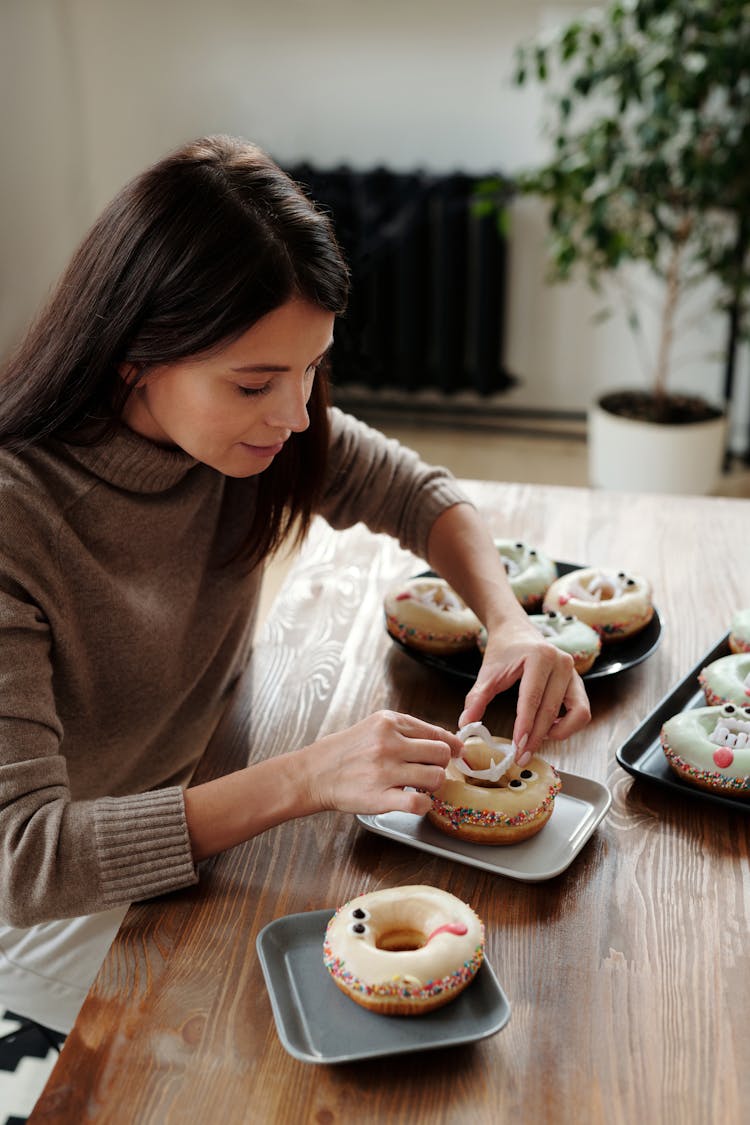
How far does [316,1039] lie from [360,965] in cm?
6

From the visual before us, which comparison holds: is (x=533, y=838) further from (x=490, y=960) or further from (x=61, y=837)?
(x=61, y=837)

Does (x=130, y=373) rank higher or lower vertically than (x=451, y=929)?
higher

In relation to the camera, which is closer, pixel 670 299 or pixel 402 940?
pixel 402 940

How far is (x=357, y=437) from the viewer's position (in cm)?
148

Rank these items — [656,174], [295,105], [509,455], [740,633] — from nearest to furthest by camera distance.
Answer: [740,633] < [656,174] < [295,105] < [509,455]

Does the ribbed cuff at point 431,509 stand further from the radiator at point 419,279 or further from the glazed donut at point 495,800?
the radiator at point 419,279

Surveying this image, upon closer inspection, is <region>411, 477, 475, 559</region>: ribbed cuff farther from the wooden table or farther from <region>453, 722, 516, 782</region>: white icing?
<region>453, 722, 516, 782</region>: white icing

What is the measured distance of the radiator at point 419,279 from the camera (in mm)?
3625

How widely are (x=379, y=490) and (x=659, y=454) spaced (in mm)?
1971

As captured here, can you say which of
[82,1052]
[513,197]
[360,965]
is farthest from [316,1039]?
[513,197]

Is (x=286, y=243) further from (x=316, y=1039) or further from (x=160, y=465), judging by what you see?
(x=316, y=1039)

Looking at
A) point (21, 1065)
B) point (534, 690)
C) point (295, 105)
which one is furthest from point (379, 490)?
point (295, 105)

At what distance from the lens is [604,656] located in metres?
1.30

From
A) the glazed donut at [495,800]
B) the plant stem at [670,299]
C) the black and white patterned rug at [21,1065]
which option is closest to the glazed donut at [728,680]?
the glazed donut at [495,800]
